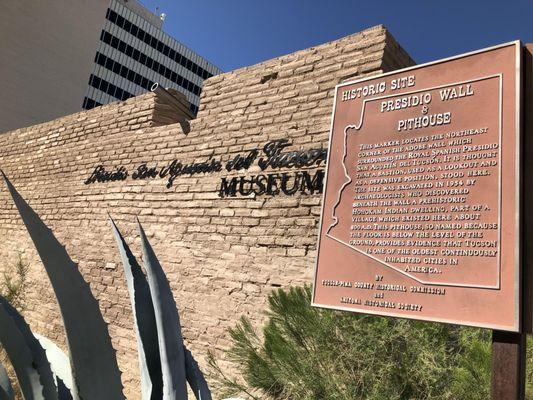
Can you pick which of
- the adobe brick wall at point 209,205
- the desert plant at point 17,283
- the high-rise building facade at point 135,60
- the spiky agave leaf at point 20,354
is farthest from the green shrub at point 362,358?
the high-rise building facade at point 135,60

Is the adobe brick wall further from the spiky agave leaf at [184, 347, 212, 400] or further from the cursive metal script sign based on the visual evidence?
the spiky agave leaf at [184, 347, 212, 400]

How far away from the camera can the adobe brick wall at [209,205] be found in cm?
426

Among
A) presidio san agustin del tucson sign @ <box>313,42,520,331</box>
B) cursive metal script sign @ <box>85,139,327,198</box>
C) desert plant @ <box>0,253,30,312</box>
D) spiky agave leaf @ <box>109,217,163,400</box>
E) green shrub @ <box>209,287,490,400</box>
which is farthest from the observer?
desert plant @ <box>0,253,30,312</box>

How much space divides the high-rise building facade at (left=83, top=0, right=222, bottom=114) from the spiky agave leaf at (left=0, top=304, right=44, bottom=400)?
39.3 m

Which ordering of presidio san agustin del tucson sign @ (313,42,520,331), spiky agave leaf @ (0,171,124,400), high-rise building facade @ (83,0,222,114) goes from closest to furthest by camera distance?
1. spiky agave leaf @ (0,171,124,400)
2. presidio san agustin del tucson sign @ (313,42,520,331)
3. high-rise building facade @ (83,0,222,114)

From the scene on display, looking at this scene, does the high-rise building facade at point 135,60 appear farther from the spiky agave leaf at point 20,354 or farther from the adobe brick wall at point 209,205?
the spiky agave leaf at point 20,354

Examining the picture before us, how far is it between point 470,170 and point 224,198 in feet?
9.73

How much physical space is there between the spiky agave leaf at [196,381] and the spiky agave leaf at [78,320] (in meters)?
0.38

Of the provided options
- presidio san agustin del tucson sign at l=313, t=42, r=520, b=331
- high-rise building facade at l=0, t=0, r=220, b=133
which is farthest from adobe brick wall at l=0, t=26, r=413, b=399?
high-rise building facade at l=0, t=0, r=220, b=133

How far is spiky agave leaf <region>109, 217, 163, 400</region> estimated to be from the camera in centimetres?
199

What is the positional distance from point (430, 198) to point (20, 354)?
86.6 inches

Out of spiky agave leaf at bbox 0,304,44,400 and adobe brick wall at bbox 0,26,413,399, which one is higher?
adobe brick wall at bbox 0,26,413,399

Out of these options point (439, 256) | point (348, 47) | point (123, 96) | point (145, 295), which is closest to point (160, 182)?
point (348, 47)

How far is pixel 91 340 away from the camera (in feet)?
5.68
